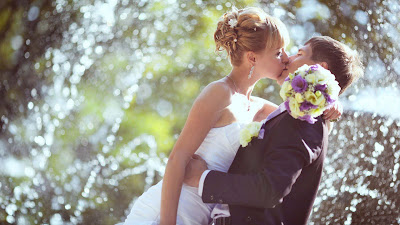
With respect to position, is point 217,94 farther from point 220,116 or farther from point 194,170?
point 194,170

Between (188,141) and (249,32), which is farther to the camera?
(249,32)

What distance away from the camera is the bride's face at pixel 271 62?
9.04ft

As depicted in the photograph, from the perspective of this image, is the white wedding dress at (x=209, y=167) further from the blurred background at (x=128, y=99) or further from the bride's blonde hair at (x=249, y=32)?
the blurred background at (x=128, y=99)

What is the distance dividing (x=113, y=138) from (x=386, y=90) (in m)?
2.17

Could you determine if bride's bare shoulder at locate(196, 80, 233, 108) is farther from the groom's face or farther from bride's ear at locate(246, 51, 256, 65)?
the groom's face

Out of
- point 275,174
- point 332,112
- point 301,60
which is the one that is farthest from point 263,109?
point 275,174

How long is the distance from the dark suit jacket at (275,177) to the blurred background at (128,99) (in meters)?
1.58

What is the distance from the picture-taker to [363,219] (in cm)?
393

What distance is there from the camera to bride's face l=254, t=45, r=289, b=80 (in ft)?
9.04

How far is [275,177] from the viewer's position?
83.5 inches

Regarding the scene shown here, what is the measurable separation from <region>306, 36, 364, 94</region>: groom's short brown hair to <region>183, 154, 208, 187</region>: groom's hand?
0.80 metres

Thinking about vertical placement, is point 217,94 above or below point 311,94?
below

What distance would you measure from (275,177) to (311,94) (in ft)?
1.24

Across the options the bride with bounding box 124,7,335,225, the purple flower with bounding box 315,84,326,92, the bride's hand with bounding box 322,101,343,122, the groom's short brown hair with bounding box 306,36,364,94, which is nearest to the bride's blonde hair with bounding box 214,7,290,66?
the bride with bounding box 124,7,335,225
